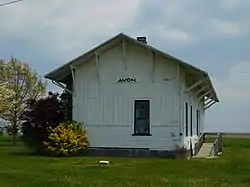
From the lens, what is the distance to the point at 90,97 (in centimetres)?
2783

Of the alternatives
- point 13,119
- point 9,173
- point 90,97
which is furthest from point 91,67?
point 13,119

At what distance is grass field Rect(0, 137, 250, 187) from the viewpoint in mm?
16281

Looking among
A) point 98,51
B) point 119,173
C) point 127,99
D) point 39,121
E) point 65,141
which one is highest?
point 98,51

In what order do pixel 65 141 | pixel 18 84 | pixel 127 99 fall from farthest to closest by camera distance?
pixel 18 84
pixel 127 99
pixel 65 141

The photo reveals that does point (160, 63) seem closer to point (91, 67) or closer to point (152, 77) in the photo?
point (152, 77)

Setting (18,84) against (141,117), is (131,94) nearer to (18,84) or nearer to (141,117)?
(141,117)

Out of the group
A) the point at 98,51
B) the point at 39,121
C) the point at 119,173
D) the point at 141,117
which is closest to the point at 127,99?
the point at 141,117

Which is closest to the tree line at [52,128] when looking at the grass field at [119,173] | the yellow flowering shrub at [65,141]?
the yellow flowering shrub at [65,141]

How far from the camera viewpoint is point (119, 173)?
19094 millimetres

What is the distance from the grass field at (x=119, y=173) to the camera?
641 inches

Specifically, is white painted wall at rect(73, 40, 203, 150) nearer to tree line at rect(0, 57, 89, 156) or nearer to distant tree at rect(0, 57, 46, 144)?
tree line at rect(0, 57, 89, 156)

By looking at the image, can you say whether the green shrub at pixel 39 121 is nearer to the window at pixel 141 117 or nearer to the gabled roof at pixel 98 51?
the gabled roof at pixel 98 51

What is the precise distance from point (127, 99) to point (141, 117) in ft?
3.31

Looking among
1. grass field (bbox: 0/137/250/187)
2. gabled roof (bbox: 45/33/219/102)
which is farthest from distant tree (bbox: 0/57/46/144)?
grass field (bbox: 0/137/250/187)
